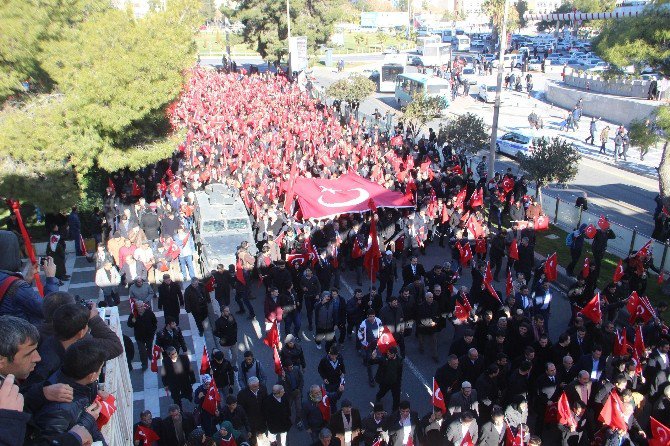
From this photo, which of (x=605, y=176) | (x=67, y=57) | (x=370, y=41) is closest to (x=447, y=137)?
(x=605, y=176)

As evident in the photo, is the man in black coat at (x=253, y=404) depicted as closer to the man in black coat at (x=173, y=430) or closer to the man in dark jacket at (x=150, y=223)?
the man in black coat at (x=173, y=430)

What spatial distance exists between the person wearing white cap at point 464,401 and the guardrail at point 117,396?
12.7 feet

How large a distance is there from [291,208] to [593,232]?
773cm

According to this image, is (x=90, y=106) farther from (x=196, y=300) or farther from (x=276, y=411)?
(x=276, y=411)

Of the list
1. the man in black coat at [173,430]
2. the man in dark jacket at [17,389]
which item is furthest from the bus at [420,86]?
the man in dark jacket at [17,389]

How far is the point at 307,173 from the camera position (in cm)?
1872

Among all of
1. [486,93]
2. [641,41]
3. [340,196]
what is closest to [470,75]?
[486,93]

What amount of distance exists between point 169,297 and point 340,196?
584 cm

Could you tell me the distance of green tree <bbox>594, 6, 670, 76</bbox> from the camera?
14336mm

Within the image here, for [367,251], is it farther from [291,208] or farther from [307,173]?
→ [307,173]

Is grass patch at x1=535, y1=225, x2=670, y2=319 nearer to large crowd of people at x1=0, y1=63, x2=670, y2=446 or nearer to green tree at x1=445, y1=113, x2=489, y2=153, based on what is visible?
large crowd of people at x1=0, y1=63, x2=670, y2=446

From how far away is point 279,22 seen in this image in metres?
50.8

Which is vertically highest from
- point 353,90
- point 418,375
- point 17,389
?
point 17,389

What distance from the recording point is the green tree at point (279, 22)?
1976 inches
